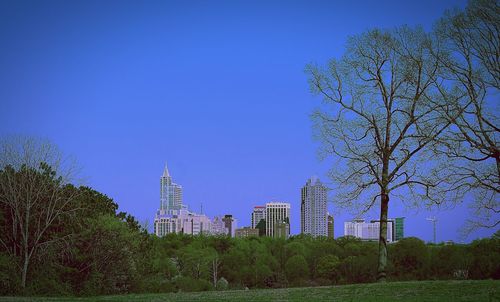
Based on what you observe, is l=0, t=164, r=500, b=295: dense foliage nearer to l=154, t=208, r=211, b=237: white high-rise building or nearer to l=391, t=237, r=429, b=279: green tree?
l=391, t=237, r=429, b=279: green tree

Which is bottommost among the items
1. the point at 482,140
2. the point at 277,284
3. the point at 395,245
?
the point at 277,284

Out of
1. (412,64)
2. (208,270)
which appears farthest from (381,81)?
(208,270)

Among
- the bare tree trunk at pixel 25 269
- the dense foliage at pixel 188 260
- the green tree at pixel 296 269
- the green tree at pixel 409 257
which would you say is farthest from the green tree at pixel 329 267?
the bare tree trunk at pixel 25 269

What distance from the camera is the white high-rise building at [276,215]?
566 feet

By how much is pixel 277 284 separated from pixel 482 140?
67188mm

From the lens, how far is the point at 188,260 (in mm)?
96188

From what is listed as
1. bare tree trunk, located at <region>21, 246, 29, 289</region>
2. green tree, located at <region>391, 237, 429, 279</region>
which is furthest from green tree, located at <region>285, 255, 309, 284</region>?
bare tree trunk, located at <region>21, 246, 29, 289</region>

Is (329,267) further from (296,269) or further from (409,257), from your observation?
(409,257)

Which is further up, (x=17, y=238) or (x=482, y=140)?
(x=482, y=140)

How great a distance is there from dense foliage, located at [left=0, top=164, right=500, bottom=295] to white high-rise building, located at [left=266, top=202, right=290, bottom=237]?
172ft

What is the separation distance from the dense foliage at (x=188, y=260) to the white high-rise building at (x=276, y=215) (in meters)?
52.4

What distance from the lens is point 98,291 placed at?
4025 cm

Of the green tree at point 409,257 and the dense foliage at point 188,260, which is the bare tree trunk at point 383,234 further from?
the green tree at point 409,257

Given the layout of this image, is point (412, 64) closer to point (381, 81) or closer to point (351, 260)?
point (381, 81)
